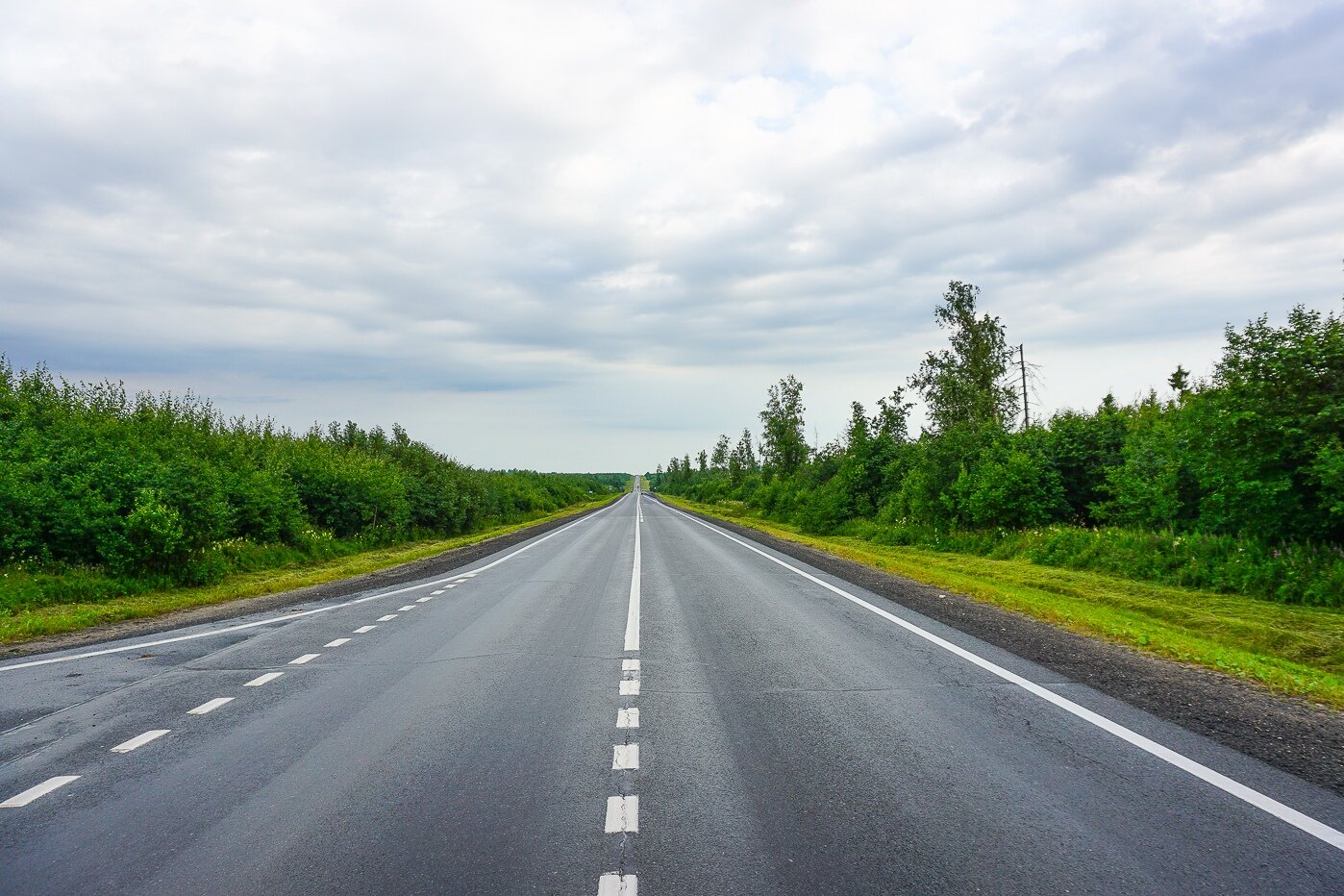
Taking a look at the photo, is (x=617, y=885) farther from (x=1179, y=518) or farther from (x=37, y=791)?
(x=1179, y=518)

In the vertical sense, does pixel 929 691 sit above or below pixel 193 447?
below

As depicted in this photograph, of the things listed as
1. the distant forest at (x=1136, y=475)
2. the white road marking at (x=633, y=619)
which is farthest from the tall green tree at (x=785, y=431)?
the white road marking at (x=633, y=619)

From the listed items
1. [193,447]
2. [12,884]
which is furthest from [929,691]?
[193,447]

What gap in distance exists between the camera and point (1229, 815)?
4.11 metres

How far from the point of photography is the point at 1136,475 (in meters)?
18.7

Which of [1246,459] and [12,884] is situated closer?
[12,884]

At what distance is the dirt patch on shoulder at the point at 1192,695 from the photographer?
5176 millimetres

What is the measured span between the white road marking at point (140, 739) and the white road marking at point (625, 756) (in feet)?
11.9

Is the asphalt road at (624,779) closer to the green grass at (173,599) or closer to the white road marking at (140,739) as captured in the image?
the white road marking at (140,739)

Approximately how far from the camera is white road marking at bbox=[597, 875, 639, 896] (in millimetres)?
3402

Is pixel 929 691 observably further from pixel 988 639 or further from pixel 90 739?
pixel 90 739

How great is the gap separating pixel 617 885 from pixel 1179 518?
57.9 feet

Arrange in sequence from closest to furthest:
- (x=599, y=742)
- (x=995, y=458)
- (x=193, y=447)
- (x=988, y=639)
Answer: (x=599, y=742)
(x=988, y=639)
(x=193, y=447)
(x=995, y=458)

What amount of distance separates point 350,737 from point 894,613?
814 centimetres
